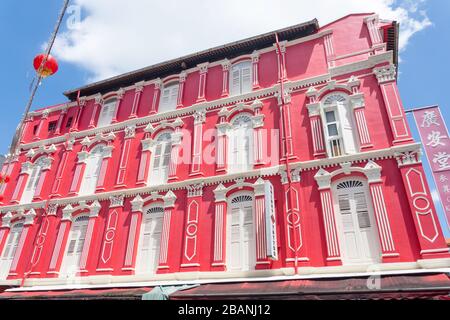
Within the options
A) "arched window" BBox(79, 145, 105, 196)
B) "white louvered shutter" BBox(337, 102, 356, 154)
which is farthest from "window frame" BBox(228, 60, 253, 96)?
"arched window" BBox(79, 145, 105, 196)

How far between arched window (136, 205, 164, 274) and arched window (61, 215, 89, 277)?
2.61 meters

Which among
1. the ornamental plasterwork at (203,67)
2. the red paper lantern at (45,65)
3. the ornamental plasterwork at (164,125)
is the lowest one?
the red paper lantern at (45,65)

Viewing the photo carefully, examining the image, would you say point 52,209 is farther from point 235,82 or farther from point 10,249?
point 235,82

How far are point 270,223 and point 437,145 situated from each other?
17.1 feet

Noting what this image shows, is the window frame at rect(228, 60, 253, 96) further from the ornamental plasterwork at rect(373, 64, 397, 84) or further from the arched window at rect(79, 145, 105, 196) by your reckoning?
the arched window at rect(79, 145, 105, 196)

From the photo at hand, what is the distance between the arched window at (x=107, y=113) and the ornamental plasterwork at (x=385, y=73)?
11.4m

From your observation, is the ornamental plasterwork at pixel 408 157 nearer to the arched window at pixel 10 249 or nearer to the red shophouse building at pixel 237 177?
the red shophouse building at pixel 237 177

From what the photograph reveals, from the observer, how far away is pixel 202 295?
7.76 meters

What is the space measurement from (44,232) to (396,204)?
12.8 meters

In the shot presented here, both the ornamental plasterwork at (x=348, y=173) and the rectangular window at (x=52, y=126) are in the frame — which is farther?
the rectangular window at (x=52, y=126)

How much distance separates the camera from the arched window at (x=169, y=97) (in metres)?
13.8

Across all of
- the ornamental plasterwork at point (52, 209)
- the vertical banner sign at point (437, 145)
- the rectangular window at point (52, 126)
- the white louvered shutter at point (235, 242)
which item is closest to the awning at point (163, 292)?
the white louvered shutter at point (235, 242)

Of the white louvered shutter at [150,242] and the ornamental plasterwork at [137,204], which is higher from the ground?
the ornamental plasterwork at [137,204]
